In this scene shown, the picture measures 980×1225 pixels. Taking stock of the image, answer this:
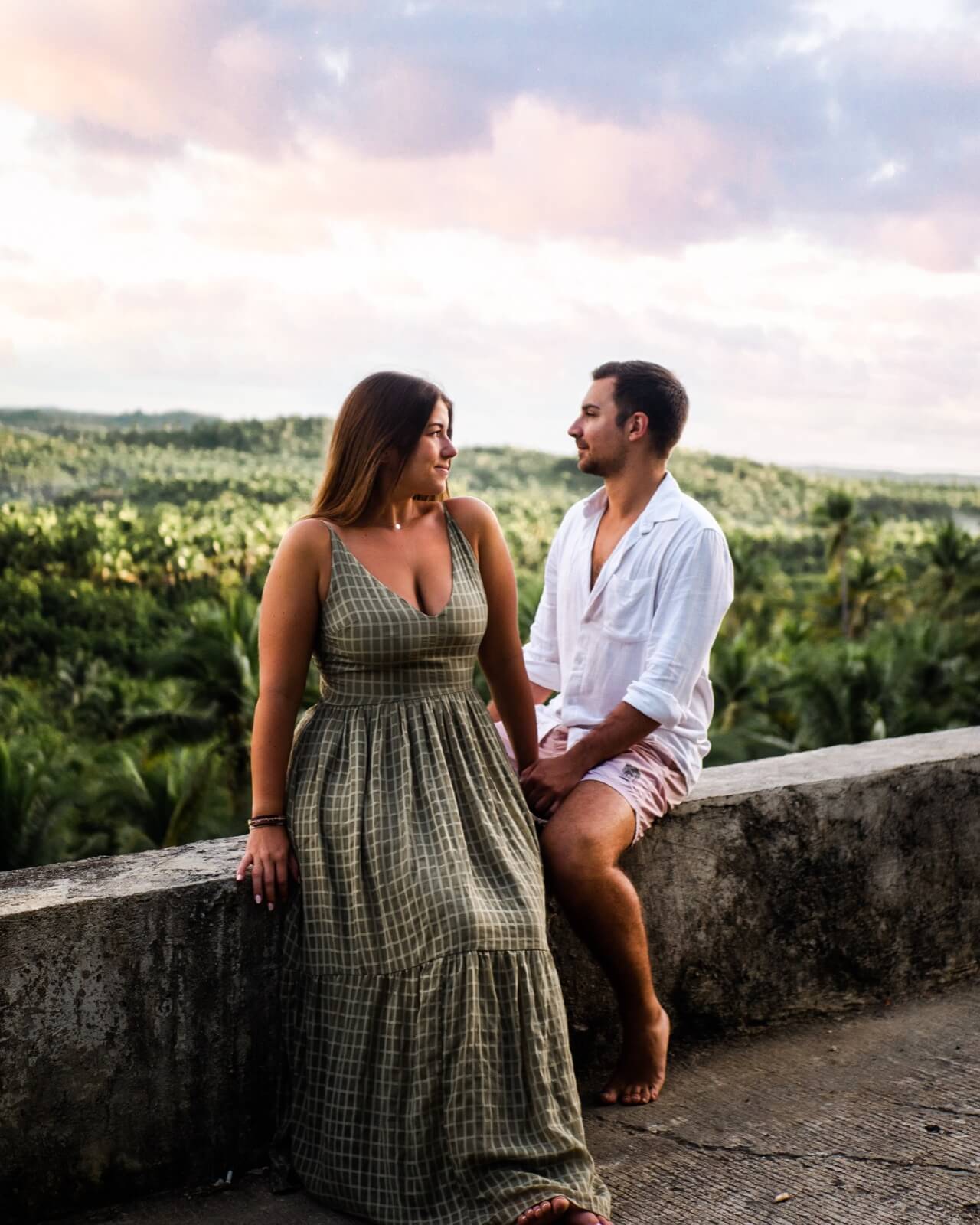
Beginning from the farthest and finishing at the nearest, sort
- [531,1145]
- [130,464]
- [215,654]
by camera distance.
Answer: [130,464] < [215,654] < [531,1145]

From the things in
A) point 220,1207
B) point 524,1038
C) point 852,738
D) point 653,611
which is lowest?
point 852,738

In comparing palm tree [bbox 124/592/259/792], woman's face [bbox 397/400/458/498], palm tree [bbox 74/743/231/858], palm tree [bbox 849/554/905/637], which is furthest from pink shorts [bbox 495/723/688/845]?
palm tree [bbox 849/554/905/637]

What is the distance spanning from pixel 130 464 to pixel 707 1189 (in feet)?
237

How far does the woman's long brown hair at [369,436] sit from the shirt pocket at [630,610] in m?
0.66

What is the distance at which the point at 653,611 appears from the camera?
286 cm

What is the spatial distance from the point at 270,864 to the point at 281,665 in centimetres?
39

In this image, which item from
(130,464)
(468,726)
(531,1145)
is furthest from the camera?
(130,464)

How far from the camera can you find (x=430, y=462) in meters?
2.53

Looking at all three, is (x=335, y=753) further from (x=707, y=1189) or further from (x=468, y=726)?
(x=707, y=1189)

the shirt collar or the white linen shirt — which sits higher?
the shirt collar

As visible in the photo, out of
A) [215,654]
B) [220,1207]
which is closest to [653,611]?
[220,1207]

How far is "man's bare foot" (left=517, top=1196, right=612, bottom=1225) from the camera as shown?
6.81ft

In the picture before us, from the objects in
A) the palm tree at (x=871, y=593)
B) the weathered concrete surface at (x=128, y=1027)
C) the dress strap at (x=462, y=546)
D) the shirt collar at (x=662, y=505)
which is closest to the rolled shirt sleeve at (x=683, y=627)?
the shirt collar at (x=662, y=505)

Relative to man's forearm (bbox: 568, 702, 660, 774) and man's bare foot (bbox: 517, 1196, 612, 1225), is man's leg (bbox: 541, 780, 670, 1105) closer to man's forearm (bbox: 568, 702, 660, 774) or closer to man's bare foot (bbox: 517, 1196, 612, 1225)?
man's forearm (bbox: 568, 702, 660, 774)
